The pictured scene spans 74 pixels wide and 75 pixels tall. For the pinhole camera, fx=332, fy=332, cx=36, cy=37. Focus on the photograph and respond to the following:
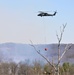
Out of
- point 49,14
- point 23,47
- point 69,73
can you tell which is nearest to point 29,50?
point 23,47

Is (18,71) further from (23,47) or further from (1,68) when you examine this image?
(23,47)

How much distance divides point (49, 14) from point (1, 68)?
1597 inches

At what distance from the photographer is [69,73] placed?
1877 inches

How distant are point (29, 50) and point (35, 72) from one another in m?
79.9

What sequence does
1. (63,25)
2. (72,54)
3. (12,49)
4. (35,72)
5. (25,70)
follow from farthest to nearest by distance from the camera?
(12,49) < (72,54) < (25,70) < (35,72) < (63,25)

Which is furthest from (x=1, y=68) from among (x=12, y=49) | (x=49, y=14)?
(x=12, y=49)

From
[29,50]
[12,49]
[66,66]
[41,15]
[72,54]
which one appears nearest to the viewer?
[41,15]

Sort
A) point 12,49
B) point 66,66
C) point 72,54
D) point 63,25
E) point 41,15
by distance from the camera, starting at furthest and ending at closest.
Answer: point 12,49, point 72,54, point 66,66, point 41,15, point 63,25

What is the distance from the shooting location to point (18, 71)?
183 feet

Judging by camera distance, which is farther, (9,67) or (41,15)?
(9,67)

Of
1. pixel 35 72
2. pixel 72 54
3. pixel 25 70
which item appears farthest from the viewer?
pixel 72 54

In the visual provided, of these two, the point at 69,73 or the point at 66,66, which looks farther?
the point at 66,66

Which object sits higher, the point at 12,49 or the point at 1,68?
the point at 12,49

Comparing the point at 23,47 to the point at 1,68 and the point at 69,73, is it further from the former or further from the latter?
the point at 69,73
